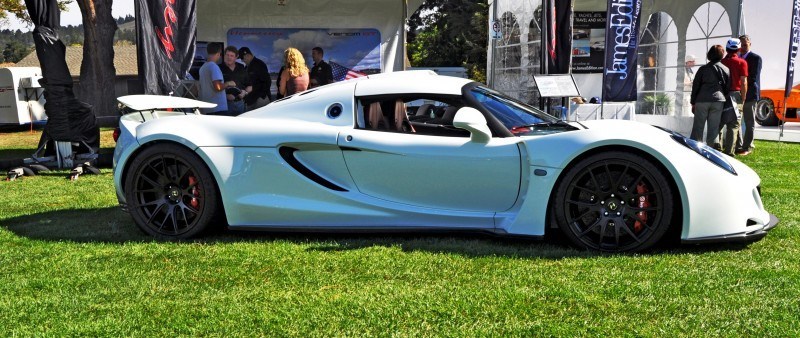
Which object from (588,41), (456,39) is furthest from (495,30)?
(456,39)

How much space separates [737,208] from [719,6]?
10.8m

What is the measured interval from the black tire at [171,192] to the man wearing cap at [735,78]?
26.5 feet

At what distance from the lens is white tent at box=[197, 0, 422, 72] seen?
13.7 m

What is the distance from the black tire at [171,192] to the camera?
5.02 metres

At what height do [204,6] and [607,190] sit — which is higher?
[204,6]

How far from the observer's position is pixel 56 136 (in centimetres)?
980

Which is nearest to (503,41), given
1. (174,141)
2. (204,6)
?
(204,6)

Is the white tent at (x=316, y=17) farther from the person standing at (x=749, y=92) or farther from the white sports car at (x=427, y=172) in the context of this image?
the white sports car at (x=427, y=172)

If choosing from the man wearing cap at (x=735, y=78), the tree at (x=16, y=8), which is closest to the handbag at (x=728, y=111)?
the man wearing cap at (x=735, y=78)

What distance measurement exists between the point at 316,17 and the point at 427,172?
10.1 metres

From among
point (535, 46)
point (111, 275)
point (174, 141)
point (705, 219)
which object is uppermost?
point (535, 46)

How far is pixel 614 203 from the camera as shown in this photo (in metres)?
4.32

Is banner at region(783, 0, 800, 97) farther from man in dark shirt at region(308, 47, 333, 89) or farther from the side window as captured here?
the side window

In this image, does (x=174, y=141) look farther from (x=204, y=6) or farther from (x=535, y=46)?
(x=535, y=46)
